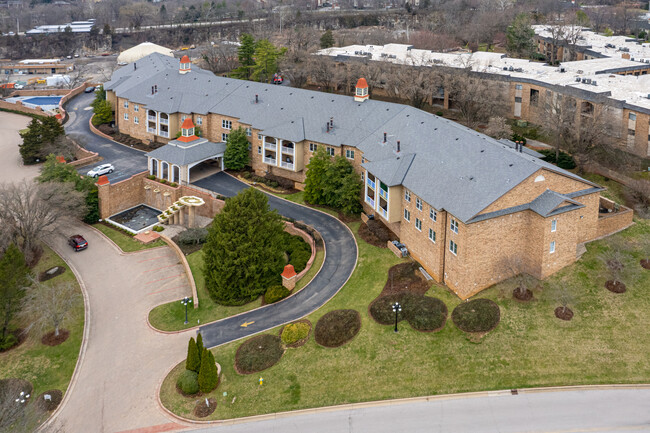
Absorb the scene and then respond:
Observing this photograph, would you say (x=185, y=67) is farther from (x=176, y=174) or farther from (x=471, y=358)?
(x=471, y=358)

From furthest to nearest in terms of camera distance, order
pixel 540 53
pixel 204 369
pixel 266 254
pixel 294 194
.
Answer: pixel 540 53 → pixel 294 194 → pixel 266 254 → pixel 204 369

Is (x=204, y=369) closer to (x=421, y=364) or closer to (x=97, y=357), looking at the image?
(x=97, y=357)

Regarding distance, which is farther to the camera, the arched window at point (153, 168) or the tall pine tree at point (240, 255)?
the arched window at point (153, 168)

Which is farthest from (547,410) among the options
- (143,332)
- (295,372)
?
(143,332)

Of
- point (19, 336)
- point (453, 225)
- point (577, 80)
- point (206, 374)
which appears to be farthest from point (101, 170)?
point (577, 80)

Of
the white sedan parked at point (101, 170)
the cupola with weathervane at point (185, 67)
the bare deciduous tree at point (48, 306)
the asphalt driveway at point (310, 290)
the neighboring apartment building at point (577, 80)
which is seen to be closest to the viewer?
the bare deciduous tree at point (48, 306)

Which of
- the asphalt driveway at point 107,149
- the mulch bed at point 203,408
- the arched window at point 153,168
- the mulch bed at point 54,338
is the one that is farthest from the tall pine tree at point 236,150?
the mulch bed at point 203,408

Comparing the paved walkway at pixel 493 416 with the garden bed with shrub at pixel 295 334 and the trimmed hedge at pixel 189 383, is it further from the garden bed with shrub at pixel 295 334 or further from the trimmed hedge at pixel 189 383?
the garden bed with shrub at pixel 295 334
